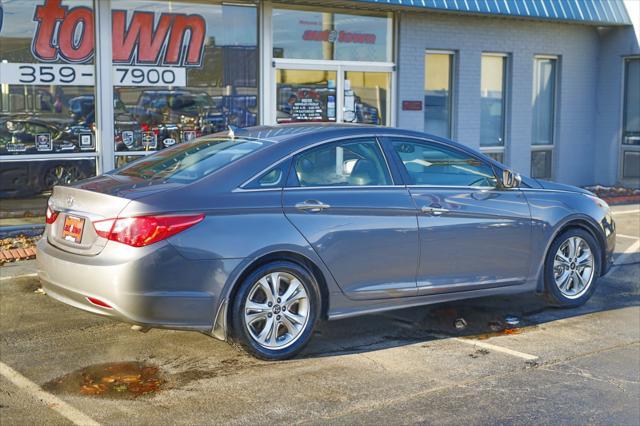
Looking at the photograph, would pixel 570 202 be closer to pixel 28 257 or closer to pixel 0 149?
pixel 28 257

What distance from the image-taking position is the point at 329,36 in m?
13.4

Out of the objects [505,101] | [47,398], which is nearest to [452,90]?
[505,101]

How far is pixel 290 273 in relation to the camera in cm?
611

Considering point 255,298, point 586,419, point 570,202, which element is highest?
point 570,202

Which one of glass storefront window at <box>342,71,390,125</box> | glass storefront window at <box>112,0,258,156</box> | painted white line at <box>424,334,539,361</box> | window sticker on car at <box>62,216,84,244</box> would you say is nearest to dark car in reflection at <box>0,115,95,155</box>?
glass storefront window at <box>112,0,258,156</box>

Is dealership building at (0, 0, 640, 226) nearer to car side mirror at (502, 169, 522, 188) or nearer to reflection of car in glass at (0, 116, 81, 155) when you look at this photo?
reflection of car in glass at (0, 116, 81, 155)

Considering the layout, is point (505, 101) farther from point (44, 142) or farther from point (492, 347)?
point (492, 347)

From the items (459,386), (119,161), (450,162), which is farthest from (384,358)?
(119,161)

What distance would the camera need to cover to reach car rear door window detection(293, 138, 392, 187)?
6375 millimetres

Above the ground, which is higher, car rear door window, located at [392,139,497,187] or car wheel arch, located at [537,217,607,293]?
car rear door window, located at [392,139,497,187]

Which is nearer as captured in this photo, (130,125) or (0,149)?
(0,149)

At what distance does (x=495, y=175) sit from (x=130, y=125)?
586 centimetres

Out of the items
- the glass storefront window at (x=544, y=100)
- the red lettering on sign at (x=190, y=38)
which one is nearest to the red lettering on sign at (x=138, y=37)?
the red lettering on sign at (x=190, y=38)

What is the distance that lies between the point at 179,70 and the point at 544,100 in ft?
25.0
